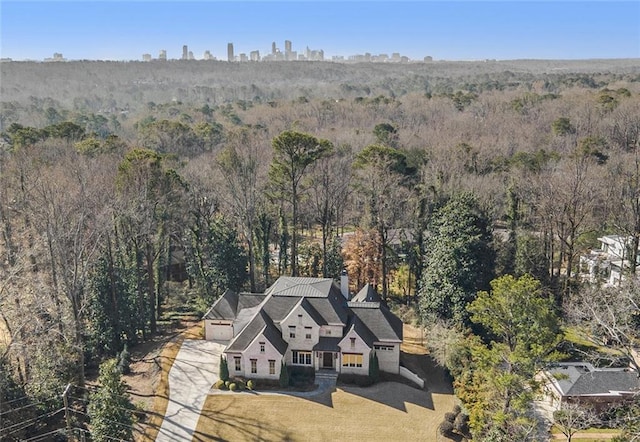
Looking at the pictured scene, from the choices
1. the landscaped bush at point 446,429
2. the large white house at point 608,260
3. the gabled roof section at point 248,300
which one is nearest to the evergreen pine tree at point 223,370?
the gabled roof section at point 248,300

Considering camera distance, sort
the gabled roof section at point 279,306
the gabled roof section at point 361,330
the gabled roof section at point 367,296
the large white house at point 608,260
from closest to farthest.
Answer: the gabled roof section at point 361,330 < the gabled roof section at point 279,306 < the gabled roof section at point 367,296 < the large white house at point 608,260

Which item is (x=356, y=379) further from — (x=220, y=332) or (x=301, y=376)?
(x=220, y=332)

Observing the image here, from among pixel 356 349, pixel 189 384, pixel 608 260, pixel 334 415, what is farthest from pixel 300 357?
pixel 608 260

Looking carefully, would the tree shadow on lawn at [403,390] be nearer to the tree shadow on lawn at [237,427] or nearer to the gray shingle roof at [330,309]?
the tree shadow on lawn at [237,427]

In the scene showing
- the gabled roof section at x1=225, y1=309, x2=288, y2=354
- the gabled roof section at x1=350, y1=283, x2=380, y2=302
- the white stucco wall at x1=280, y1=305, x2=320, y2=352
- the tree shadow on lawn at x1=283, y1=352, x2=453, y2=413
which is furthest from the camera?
the gabled roof section at x1=350, y1=283, x2=380, y2=302

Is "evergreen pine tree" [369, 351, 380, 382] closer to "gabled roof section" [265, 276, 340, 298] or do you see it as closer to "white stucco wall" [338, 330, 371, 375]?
"white stucco wall" [338, 330, 371, 375]

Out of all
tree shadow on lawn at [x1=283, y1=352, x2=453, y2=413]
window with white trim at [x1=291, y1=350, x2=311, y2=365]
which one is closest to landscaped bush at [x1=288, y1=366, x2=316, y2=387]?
window with white trim at [x1=291, y1=350, x2=311, y2=365]
